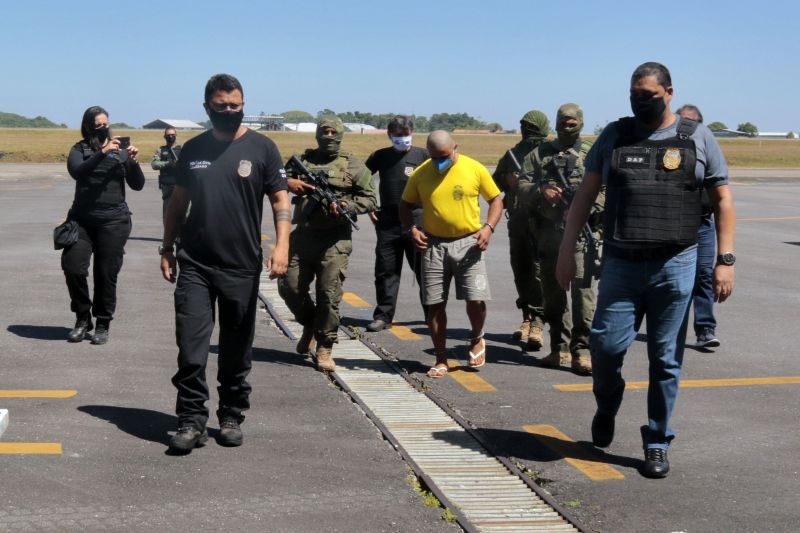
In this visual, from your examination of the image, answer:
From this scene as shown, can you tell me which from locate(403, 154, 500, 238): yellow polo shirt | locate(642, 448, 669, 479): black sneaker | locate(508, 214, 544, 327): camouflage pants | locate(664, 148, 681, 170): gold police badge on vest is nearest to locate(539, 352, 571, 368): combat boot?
locate(508, 214, 544, 327): camouflage pants

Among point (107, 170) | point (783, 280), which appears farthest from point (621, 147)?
point (783, 280)

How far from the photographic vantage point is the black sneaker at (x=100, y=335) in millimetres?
9805

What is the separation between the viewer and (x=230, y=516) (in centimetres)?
543

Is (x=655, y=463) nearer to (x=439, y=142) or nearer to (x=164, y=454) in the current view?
(x=164, y=454)

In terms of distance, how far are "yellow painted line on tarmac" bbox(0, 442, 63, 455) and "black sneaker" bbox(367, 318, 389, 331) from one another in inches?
178

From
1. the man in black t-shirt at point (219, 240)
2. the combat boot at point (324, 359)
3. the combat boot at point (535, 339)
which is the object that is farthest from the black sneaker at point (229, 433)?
the combat boot at point (535, 339)

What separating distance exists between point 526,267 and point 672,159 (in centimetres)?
418

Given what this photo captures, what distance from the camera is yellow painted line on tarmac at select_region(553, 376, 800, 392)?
28.0 ft

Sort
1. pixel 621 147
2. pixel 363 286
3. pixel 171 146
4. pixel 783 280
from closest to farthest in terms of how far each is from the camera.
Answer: pixel 621 147 → pixel 363 286 → pixel 783 280 → pixel 171 146

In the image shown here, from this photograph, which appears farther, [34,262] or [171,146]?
[171,146]

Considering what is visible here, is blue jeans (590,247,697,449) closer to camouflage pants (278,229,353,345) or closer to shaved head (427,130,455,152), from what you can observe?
shaved head (427,130,455,152)

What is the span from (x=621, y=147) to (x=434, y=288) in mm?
2924

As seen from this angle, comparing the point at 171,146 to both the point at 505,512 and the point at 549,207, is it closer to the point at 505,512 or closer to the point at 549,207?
the point at 549,207

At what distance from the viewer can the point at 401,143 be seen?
35.5 feet
